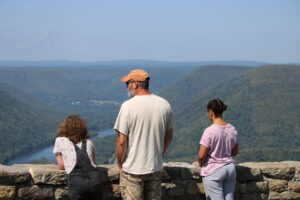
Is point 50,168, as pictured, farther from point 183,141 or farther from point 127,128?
point 183,141

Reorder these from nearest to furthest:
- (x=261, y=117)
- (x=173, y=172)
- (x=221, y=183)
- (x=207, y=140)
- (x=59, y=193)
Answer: (x=207, y=140), (x=221, y=183), (x=59, y=193), (x=173, y=172), (x=261, y=117)

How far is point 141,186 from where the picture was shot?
16.4 feet

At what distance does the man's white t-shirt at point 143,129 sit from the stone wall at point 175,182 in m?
1.05

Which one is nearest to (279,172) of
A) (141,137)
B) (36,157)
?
(141,137)

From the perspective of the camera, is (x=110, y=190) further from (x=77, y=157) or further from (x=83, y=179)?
(x=77, y=157)

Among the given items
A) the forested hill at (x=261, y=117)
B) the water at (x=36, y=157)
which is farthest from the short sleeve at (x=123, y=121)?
the water at (x=36, y=157)

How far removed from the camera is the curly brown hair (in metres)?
5.09

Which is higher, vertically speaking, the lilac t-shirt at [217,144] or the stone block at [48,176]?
the lilac t-shirt at [217,144]

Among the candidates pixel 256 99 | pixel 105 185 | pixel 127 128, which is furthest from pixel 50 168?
pixel 256 99

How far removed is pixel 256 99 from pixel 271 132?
2868cm

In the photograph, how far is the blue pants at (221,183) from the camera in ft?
17.7

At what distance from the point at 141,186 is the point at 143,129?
2.24ft

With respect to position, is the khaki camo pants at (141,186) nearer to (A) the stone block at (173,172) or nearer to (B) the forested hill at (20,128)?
(A) the stone block at (173,172)

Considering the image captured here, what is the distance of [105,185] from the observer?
5898 millimetres
